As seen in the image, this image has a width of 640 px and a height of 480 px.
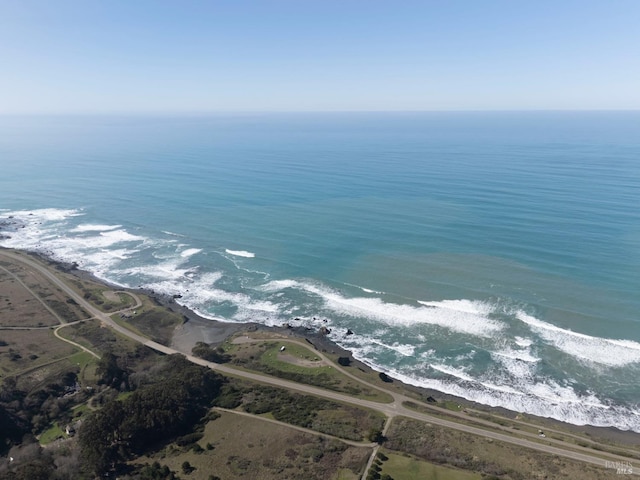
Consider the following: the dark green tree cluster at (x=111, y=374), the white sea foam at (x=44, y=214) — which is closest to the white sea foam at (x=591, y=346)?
the dark green tree cluster at (x=111, y=374)

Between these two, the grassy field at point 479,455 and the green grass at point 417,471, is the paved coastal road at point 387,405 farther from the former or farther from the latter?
the green grass at point 417,471

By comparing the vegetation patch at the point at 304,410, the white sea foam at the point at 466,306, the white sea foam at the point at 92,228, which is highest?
the white sea foam at the point at 92,228

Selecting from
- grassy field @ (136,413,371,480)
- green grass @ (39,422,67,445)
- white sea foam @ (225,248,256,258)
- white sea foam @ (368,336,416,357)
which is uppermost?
white sea foam @ (225,248,256,258)

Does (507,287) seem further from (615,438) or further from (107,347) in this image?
(107,347)

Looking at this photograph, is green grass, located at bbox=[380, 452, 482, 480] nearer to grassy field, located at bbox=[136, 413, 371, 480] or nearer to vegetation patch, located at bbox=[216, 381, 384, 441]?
grassy field, located at bbox=[136, 413, 371, 480]

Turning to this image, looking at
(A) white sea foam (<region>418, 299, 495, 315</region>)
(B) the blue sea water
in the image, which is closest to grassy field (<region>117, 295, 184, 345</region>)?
(B) the blue sea water

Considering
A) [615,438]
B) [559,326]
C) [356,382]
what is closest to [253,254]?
[356,382]
